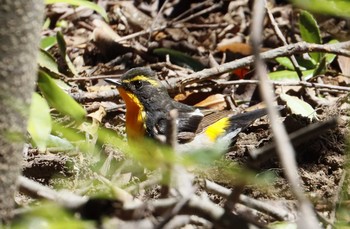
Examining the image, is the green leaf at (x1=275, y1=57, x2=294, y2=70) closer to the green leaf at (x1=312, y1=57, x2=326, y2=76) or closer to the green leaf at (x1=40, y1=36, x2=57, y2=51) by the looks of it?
the green leaf at (x1=312, y1=57, x2=326, y2=76)

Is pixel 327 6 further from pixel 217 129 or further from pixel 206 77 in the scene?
pixel 217 129

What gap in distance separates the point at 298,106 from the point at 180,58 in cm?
179

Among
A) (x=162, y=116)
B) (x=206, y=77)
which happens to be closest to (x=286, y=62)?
(x=206, y=77)

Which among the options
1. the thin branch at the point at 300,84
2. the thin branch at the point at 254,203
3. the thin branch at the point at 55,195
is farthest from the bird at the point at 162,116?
the thin branch at the point at 55,195

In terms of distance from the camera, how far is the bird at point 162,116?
5824 mm

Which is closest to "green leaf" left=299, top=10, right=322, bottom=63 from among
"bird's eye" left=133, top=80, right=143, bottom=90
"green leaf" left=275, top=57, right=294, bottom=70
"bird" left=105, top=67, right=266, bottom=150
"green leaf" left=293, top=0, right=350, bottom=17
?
"green leaf" left=275, top=57, right=294, bottom=70

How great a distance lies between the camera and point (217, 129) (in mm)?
6230

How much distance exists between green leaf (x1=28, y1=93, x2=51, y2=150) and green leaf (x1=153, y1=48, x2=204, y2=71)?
15.4 feet

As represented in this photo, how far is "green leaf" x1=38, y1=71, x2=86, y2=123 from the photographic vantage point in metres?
A: 2.18

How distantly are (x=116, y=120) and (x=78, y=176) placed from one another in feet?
7.29

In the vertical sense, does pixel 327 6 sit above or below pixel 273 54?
above

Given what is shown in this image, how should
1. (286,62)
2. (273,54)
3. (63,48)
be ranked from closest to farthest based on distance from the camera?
(273,54), (286,62), (63,48)

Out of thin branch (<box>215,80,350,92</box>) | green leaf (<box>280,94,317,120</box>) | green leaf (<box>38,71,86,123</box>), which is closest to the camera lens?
green leaf (<box>38,71,86,123</box>)

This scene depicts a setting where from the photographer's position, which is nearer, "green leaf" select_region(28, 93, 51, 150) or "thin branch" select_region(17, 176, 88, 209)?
"thin branch" select_region(17, 176, 88, 209)
